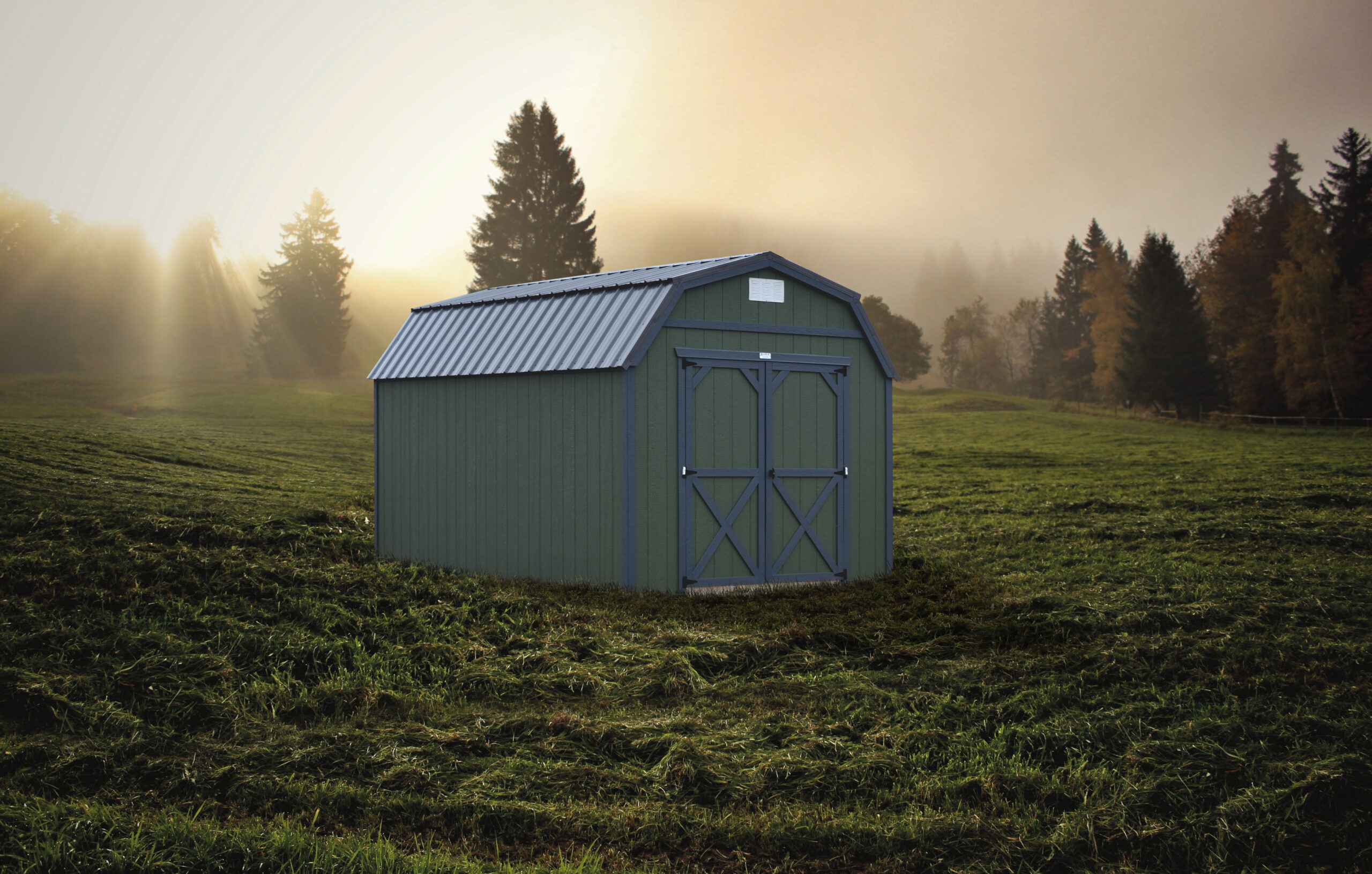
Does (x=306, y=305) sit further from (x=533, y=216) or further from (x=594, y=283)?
(x=594, y=283)

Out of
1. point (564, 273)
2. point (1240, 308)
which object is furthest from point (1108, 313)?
point (564, 273)

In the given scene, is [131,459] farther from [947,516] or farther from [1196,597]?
[1196,597]

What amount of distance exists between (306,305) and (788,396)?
55.9m

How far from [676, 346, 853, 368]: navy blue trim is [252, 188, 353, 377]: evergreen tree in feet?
178

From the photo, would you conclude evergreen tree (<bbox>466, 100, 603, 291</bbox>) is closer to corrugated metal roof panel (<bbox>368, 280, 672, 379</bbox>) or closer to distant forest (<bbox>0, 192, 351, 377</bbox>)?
distant forest (<bbox>0, 192, 351, 377</bbox>)

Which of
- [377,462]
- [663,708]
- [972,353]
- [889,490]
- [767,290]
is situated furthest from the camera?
[972,353]

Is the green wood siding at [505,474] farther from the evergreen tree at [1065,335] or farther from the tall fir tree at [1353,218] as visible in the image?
the evergreen tree at [1065,335]

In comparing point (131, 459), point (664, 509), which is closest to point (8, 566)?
point (664, 509)

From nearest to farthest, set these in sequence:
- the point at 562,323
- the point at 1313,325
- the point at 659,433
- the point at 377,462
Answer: the point at 659,433
the point at 562,323
the point at 377,462
the point at 1313,325

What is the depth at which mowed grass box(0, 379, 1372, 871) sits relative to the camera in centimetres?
498

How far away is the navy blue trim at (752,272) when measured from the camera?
36.0ft

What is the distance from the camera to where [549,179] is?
48.9 meters

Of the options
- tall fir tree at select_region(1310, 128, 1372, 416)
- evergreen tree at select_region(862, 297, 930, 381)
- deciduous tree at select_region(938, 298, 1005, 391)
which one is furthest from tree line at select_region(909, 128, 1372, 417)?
deciduous tree at select_region(938, 298, 1005, 391)

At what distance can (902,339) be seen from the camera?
2965 inches
